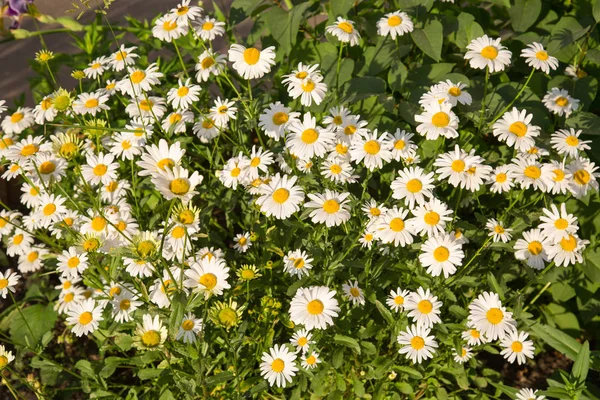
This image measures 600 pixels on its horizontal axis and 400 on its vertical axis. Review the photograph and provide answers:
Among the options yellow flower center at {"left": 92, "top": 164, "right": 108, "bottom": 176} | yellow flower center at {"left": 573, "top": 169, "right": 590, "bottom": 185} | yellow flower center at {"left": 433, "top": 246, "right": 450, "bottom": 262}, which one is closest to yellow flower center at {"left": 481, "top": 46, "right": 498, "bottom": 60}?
yellow flower center at {"left": 573, "top": 169, "right": 590, "bottom": 185}

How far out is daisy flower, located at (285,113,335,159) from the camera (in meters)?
1.88

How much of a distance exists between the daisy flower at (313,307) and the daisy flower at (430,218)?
0.33m

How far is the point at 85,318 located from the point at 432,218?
49.1 inches

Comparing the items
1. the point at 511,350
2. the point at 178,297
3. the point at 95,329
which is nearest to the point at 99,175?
the point at 95,329

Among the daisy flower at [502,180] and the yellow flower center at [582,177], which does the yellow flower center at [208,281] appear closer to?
the daisy flower at [502,180]

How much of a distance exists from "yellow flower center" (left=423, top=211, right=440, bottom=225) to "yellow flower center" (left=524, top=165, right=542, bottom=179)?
12.9 inches

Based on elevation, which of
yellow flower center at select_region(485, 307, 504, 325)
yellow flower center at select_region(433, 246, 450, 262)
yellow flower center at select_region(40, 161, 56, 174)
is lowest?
yellow flower center at select_region(485, 307, 504, 325)

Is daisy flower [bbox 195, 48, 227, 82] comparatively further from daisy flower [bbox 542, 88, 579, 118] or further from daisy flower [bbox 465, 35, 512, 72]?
daisy flower [bbox 542, 88, 579, 118]

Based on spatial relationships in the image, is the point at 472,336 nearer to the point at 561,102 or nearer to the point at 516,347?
the point at 516,347

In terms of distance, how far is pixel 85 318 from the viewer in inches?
82.1

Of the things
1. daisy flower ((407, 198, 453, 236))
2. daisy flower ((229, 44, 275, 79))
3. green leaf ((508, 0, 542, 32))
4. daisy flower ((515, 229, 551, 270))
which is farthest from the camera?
green leaf ((508, 0, 542, 32))

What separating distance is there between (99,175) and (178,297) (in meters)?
0.76

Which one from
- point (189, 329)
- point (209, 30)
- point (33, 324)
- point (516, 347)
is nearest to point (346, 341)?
point (189, 329)

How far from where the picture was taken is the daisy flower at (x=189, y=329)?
1806 mm
